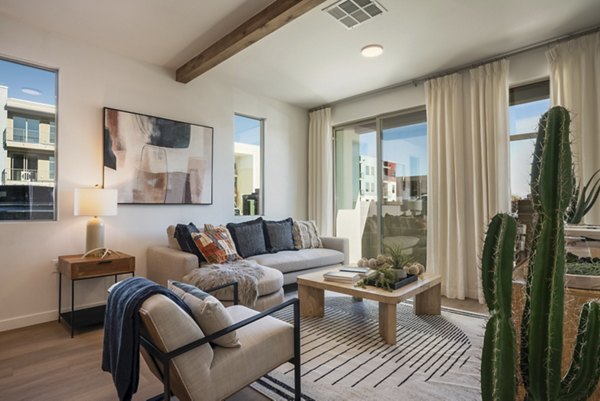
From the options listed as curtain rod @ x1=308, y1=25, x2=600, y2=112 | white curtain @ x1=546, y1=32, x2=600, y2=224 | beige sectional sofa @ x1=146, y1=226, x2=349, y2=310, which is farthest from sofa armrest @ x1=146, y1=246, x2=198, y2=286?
white curtain @ x1=546, y1=32, x2=600, y2=224

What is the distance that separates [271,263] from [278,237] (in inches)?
27.5

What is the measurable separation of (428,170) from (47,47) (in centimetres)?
425

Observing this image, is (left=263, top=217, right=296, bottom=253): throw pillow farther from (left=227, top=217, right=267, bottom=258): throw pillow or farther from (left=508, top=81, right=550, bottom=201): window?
(left=508, top=81, right=550, bottom=201): window

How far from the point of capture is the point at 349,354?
2293 mm

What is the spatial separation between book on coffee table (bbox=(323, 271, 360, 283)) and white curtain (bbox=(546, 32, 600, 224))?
2.17 metres

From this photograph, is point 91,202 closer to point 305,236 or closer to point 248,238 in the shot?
point 248,238

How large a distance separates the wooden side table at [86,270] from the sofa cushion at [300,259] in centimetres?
132

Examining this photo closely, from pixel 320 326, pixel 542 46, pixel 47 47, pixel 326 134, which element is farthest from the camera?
pixel 326 134

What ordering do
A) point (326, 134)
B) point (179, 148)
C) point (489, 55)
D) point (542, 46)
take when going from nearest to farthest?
point (542, 46) → point (489, 55) → point (179, 148) → point (326, 134)

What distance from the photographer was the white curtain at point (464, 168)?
3.51m

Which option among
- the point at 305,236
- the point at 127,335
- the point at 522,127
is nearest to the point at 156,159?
the point at 305,236

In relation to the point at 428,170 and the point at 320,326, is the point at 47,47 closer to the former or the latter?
the point at 320,326

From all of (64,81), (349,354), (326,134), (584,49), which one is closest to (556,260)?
(349,354)

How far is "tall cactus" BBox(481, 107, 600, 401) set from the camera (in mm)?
896
